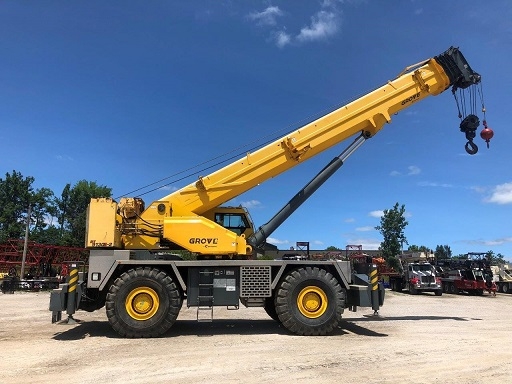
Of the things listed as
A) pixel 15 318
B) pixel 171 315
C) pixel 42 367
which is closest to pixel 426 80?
pixel 171 315

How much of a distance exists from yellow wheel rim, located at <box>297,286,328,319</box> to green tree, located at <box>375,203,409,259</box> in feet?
169

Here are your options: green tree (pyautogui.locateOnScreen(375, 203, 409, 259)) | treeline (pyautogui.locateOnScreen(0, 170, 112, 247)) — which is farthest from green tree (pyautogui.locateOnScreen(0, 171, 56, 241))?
green tree (pyautogui.locateOnScreen(375, 203, 409, 259))

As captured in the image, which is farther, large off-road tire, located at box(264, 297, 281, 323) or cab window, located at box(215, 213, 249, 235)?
cab window, located at box(215, 213, 249, 235)

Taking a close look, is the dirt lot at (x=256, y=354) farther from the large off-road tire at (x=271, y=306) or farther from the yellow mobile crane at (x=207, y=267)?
the yellow mobile crane at (x=207, y=267)

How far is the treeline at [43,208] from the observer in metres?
66.5

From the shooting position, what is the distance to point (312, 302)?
1117 centimetres

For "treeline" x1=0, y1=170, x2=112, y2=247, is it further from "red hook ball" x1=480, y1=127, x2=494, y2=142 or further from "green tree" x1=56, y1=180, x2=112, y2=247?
"red hook ball" x1=480, y1=127, x2=494, y2=142

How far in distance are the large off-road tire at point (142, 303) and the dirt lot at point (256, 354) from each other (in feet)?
1.19

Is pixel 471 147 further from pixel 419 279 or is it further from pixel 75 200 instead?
pixel 75 200

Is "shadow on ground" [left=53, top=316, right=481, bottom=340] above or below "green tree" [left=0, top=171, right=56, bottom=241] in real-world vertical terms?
below

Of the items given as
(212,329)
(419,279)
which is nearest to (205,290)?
(212,329)

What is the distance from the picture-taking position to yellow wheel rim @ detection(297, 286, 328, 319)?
Answer: 11086 millimetres

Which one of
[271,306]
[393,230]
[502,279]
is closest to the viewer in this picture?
[271,306]

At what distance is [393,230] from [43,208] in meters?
58.6
